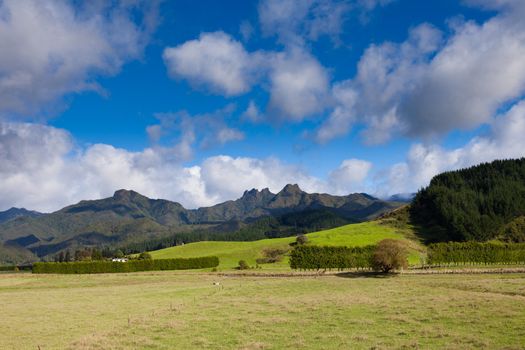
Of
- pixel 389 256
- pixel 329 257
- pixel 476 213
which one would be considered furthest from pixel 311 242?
pixel 476 213

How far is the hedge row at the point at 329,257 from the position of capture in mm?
99800

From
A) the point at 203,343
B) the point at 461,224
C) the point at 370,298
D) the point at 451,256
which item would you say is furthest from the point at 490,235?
the point at 203,343

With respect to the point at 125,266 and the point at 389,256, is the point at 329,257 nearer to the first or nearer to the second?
the point at 389,256

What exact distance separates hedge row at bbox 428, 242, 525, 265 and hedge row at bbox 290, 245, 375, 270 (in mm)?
17135

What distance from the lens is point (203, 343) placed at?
26.4m

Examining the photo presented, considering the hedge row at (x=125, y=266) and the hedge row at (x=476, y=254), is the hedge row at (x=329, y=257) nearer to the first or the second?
the hedge row at (x=476, y=254)

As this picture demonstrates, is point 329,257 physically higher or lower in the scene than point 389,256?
lower

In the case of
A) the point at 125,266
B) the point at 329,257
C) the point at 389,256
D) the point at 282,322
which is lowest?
the point at 282,322

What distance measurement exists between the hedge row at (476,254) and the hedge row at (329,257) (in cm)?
1714

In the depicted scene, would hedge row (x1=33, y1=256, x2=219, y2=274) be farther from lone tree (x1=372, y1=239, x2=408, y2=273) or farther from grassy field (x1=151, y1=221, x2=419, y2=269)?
lone tree (x1=372, y1=239, x2=408, y2=273)

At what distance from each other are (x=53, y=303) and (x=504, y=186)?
658ft

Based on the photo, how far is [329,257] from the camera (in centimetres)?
10231

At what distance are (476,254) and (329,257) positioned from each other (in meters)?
37.9

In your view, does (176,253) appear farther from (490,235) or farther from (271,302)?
(271,302)
